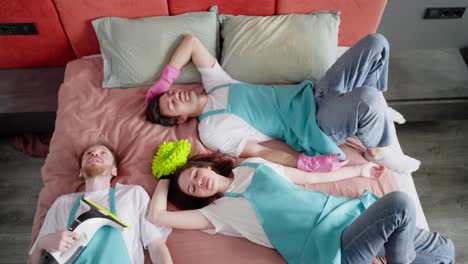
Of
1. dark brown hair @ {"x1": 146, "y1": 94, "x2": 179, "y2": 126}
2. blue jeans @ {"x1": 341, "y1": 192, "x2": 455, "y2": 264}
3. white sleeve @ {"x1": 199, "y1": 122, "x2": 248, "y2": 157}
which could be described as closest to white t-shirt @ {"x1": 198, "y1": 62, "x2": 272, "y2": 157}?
white sleeve @ {"x1": 199, "y1": 122, "x2": 248, "y2": 157}

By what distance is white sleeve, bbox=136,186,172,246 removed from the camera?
1534 millimetres

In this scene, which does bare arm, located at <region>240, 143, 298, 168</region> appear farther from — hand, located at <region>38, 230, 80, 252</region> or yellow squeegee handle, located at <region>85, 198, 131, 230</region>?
hand, located at <region>38, 230, 80, 252</region>

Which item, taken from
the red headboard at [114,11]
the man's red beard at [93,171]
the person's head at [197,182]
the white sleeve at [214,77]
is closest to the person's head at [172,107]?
the white sleeve at [214,77]

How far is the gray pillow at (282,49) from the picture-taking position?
1937mm

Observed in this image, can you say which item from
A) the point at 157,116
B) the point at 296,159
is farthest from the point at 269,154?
the point at 157,116

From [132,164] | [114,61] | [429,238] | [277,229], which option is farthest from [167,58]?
[429,238]

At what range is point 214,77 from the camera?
1927 millimetres

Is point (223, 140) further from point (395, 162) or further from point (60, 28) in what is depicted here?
point (60, 28)

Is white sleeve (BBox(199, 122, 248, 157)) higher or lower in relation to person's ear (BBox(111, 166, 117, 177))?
higher

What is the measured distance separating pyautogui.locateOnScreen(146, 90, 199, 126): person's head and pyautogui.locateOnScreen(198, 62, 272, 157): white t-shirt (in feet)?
0.24

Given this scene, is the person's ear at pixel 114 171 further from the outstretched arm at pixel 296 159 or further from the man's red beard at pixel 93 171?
the outstretched arm at pixel 296 159

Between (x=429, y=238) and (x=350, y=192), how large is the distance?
33cm

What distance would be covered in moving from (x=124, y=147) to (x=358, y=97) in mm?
1014

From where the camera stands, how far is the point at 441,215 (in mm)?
2055
